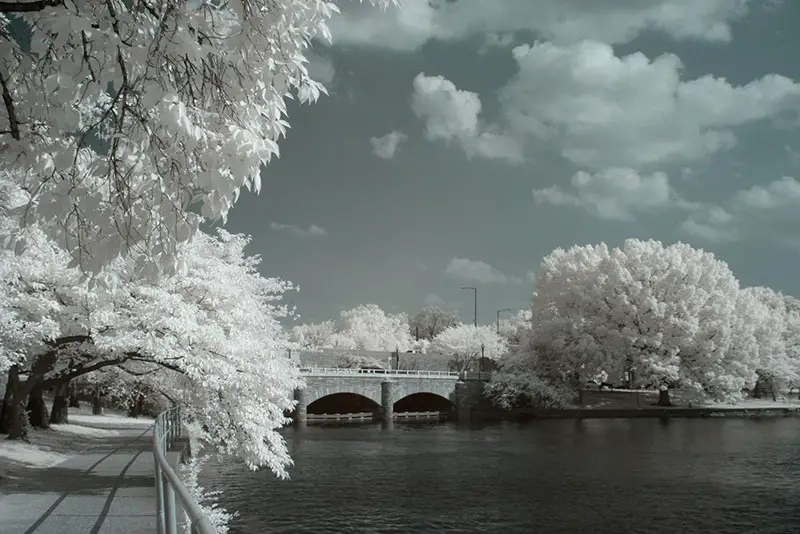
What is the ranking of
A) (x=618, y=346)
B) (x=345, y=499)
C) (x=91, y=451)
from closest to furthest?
1. (x=91, y=451)
2. (x=345, y=499)
3. (x=618, y=346)

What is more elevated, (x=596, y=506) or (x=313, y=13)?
(x=313, y=13)

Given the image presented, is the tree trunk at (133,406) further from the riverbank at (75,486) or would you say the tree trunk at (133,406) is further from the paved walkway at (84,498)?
the paved walkway at (84,498)

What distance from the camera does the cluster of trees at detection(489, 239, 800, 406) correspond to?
6241 centimetres

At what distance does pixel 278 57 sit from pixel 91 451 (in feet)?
58.4

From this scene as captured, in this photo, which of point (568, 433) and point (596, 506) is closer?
point (596, 506)

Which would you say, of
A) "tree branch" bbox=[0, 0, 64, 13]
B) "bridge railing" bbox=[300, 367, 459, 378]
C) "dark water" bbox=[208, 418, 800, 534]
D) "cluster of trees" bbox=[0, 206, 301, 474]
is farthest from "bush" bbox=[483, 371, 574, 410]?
"tree branch" bbox=[0, 0, 64, 13]

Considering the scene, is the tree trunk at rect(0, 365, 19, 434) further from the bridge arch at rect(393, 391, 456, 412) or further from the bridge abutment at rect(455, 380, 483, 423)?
the bridge arch at rect(393, 391, 456, 412)

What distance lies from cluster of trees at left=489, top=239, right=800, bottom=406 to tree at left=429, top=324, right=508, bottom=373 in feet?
84.8

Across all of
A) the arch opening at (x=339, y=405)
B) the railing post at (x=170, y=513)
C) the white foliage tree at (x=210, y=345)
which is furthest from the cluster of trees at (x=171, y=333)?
the arch opening at (x=339, y=405)

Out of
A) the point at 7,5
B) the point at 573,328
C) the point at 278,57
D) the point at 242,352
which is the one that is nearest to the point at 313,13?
the point at 278,57

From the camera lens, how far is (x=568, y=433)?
151ft

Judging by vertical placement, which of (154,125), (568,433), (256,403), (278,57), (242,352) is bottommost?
(568,433)

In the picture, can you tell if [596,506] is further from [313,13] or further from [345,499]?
[313,13]

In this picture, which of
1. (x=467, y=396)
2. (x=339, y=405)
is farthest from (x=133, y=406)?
(x=339, y=405)
